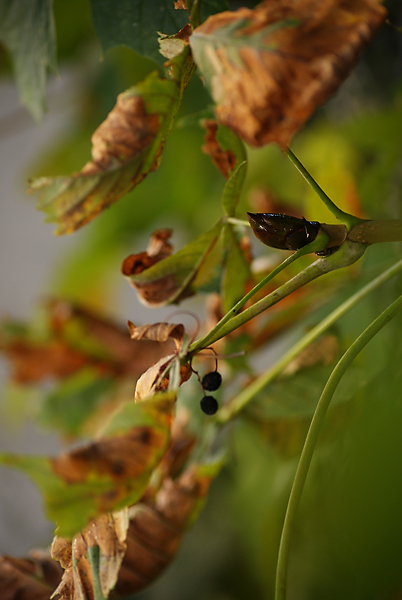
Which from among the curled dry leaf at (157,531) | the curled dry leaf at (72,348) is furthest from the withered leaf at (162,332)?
the curled dry leaf at (72,348)

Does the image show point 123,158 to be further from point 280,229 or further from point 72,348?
point 72,348

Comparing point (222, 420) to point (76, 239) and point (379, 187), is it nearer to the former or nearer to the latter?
point (379, 187)

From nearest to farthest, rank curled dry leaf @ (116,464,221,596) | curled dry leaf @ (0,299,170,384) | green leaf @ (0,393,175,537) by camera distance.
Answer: green leaf @ (0,393,175,537) → curled dry leaf @ (116,464,221,596) → curled dry leaf @ (0,299,170,384)

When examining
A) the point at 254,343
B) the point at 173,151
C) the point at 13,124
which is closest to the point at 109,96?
the point at 173,151

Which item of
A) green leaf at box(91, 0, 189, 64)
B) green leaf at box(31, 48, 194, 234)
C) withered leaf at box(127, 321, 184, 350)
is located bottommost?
withered leaf at box(127, 321, 184, 350)

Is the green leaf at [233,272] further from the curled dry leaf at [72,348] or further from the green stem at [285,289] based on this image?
the curled dry leaf at [72,348]

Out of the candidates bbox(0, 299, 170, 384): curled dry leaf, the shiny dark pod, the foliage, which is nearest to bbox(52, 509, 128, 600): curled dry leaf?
the foliage

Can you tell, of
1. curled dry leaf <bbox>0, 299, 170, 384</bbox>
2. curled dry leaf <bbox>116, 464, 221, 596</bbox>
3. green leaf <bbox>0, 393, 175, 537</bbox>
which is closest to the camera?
green leaf <bbox>0, 393, 175, 537</bbox>

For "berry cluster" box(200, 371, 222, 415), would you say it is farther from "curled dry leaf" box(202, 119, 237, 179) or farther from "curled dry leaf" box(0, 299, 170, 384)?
"curled dry leaf" box(0, 299, 170, 384)
